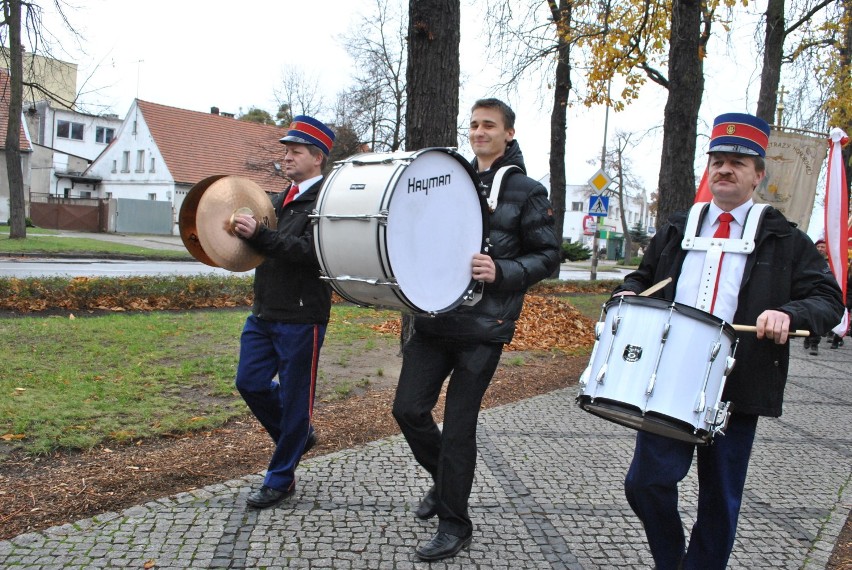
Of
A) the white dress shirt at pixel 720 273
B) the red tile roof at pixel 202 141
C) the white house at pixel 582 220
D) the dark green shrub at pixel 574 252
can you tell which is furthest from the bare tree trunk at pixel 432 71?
the white house at pixel 582 220

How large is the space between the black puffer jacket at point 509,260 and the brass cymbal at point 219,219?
1.02m

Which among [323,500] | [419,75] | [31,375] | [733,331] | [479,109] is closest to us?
[733,331]

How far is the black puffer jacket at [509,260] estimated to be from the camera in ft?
12.5

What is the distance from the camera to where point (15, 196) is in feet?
78.2

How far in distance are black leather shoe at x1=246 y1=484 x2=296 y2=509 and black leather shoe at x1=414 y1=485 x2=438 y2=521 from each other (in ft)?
2.46

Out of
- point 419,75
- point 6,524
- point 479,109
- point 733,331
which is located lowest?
point 6,524

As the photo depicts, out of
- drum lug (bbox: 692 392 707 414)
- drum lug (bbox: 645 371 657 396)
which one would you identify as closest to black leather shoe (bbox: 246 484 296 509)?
drum lug (bbox: 645 371 657 396)

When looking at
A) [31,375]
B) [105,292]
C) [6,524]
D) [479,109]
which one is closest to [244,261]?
[479,109]

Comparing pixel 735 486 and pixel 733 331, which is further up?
pixel 733 331

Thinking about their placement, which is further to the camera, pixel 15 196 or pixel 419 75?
pixel 15 196

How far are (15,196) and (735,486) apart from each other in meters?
25.1

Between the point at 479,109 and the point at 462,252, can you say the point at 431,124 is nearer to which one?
the point at 479,109

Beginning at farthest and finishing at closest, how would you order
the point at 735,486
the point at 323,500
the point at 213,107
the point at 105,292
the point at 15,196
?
1. the point at 213,107
2. the point at 15,196
3. the point at 105,292
4. the point at 323,500
5. the point at 735,486

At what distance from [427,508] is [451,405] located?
0.74 meters
